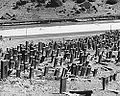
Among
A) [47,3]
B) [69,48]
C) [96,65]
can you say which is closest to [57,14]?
[47,3]

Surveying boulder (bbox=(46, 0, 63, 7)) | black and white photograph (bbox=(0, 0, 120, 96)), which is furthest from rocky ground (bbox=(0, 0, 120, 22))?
black and white photograph (bbox=(0, 0, 120, 96))

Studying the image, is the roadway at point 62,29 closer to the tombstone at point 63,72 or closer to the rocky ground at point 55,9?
the rocky ground at point 55,9

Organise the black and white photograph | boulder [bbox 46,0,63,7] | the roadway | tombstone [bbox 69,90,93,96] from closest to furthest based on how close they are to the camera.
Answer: tombstone [bbox 69,90,93,96], the black and white photograph, the roadway, boulder [bbox 46,0,63,7]

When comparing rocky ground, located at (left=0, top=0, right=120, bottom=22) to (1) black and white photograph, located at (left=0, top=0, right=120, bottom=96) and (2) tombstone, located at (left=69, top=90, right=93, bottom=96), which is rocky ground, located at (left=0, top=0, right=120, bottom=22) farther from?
(2) tombstone, located at (left=69, top=90, right=93, bottom=96)

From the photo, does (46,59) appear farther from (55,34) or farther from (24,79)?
(55,34)

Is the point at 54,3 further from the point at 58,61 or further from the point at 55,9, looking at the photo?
the point at 58,61

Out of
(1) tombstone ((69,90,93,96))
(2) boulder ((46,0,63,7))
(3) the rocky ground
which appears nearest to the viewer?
(1) tombstone ((69,90,93,96))

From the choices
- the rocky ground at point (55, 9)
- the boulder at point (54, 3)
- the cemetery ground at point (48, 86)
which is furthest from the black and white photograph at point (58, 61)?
the boulder at point (54, 3)

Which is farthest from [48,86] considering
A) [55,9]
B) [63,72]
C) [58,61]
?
[55,9]
